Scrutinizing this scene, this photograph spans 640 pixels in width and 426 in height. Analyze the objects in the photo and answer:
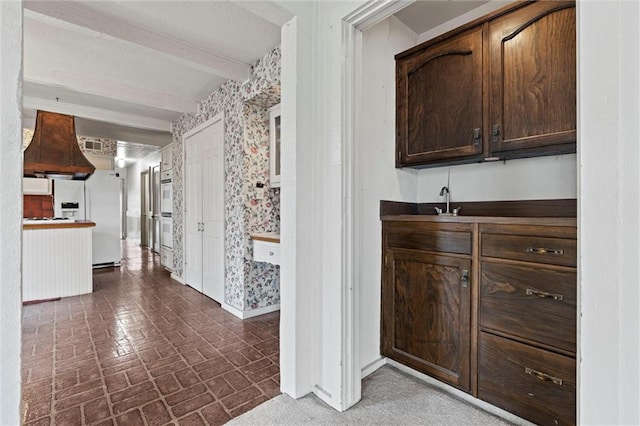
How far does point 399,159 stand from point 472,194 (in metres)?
0.60

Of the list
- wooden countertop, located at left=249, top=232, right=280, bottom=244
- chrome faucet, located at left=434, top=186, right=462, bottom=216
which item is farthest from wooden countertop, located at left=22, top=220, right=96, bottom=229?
chrome faucet, located at left=434, top=186, right=462, bottom=216

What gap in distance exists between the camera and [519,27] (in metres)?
1.67

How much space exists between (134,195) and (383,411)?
1023 centimetres

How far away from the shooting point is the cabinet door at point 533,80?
1.54 m

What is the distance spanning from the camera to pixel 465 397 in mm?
1712

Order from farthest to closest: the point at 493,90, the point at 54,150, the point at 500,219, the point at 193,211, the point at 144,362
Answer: the point at 193,211
the point at 54,150
the point at 144,362
the point at 493,90
the point at 500,219

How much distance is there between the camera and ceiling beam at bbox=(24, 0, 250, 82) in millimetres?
1970

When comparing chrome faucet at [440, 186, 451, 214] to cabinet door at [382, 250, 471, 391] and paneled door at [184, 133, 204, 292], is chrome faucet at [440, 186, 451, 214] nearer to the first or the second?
cabinet door at [382, 250, 471, 391]

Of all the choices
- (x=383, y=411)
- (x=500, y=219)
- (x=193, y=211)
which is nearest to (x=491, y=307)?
(x=500, y=219)

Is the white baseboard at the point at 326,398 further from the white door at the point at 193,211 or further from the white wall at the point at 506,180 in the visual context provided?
the white door at the point at 193,211

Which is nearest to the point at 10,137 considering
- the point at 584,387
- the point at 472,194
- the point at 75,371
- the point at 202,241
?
the point at 584,387

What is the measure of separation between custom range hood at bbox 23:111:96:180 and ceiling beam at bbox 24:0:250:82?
260 cm

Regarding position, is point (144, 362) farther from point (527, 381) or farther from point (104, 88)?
point (104, 88)

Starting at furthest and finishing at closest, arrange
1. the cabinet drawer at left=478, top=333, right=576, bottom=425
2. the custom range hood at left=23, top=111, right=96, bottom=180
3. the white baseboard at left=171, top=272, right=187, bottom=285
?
the white baseboard at left=171, top=272, right=187, bottom=285, the custom range hood at left=23, top=111, right=96, bottom=180, the cabinet drawer at left=478, top=333, right=576, bottom=425
